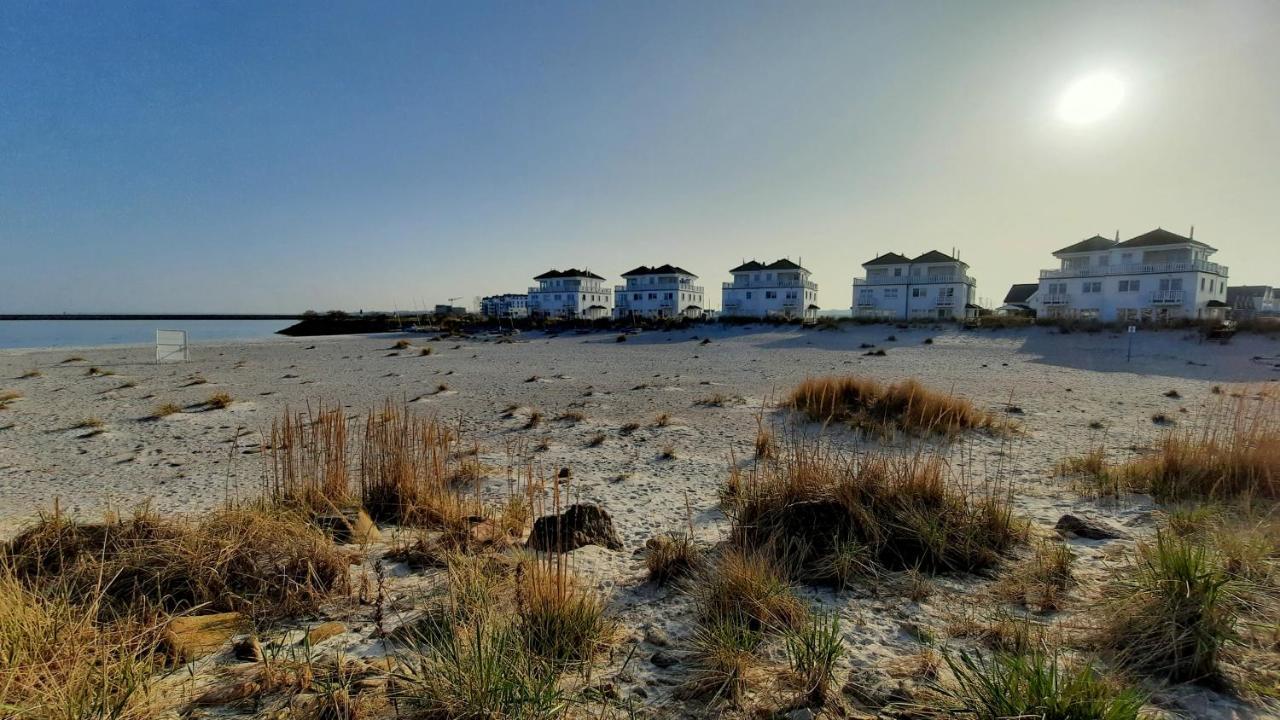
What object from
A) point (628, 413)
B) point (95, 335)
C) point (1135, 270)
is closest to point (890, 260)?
point (1135, 270)

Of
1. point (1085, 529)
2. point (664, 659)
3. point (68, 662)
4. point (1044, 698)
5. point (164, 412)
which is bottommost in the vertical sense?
point (164, 412)

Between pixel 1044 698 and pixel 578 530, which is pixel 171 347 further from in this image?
pixel 1044 698

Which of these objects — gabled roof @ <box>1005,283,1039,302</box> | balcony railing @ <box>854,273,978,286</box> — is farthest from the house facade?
balcony railing @ <box>854,273,978,286</box>

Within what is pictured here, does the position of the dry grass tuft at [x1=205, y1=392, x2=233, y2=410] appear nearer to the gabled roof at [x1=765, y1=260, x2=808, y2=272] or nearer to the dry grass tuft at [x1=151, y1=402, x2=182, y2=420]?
the dry grass tuft at [x1=151, y1=402, x2=182, y2=420]

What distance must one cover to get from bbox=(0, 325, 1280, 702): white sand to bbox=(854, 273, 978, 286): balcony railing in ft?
67.7

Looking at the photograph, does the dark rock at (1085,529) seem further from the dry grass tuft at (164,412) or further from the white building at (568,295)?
the white building at (568,295)

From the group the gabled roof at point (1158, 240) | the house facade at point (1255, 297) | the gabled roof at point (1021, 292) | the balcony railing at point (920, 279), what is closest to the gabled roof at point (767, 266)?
the balcony railing at point (920, 279)

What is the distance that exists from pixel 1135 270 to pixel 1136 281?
858mm

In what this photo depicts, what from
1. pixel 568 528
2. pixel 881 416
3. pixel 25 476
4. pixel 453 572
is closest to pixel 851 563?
pixel 568 528

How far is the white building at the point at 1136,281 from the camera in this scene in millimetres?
36031

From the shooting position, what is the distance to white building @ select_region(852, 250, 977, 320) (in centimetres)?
4734

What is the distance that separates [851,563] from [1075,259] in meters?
53.2

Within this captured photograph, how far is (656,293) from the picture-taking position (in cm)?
6688

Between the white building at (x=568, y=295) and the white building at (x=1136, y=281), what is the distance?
49.6 metres
